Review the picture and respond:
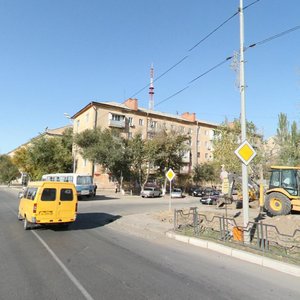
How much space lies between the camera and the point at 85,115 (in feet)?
189

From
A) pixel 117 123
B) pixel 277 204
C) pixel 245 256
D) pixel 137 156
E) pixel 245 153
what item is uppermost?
pixel 117 123

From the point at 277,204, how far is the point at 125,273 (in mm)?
14502

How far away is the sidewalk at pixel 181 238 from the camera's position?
768 centimetres

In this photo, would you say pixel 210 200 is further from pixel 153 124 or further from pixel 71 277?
pixel 153 124

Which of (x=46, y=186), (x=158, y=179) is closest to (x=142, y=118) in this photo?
(x=158, y=179)

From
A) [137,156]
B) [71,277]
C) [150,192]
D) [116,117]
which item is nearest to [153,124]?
[116,117]

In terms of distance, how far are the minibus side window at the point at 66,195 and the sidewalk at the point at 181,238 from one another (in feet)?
8.76

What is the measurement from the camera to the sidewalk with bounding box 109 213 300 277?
302 inches

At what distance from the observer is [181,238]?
461 inches

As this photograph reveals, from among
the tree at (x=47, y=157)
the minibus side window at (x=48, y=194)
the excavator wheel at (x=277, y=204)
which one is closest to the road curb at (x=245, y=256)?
the minibus side window at (x=48, y=194)

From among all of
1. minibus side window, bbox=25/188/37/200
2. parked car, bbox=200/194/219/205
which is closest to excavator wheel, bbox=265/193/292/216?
minibus side window, bbox=25/188/37/200

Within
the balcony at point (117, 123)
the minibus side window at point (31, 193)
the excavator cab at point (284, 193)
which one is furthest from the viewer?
the balcony at point (117, 123)

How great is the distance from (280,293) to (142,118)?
54.6 m

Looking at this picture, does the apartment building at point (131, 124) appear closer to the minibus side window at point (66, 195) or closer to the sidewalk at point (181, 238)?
the sidewalk at point (181, 238)
